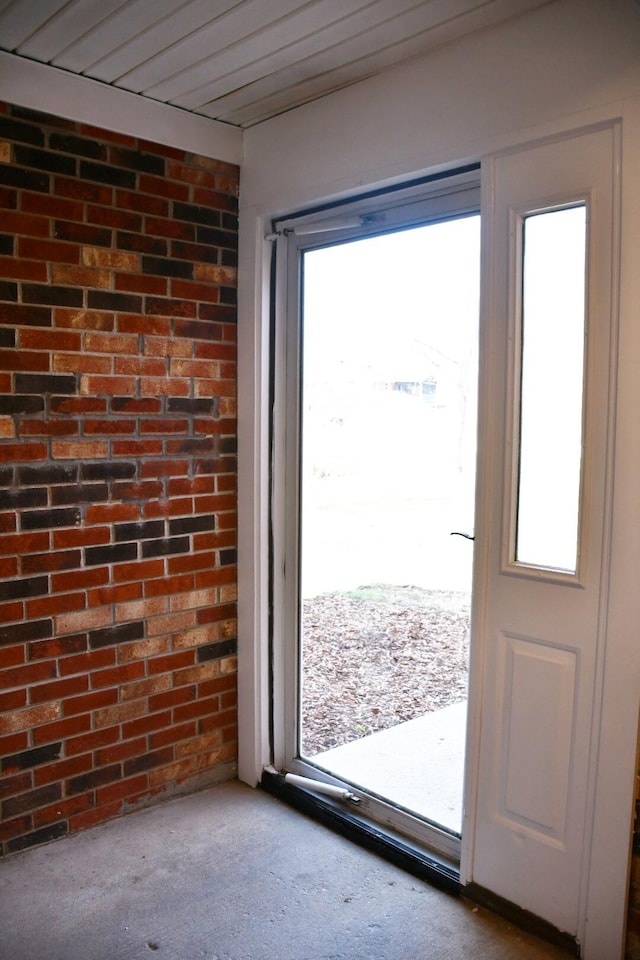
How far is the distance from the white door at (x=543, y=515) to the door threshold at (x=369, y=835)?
165mm

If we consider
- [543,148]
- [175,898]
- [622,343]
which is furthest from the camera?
[175,898]

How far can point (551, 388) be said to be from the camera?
6.83ft

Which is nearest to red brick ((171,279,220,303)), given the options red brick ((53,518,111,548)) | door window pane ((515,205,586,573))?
red brick ((53,518,111,548))

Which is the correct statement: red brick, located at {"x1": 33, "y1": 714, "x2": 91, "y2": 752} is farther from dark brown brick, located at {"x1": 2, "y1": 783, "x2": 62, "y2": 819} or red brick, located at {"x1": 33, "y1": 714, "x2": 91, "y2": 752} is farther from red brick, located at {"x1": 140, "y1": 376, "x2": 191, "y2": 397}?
red brick, located at {"x1": 140, "y1": 376, "x2": 191, "y2": 397}

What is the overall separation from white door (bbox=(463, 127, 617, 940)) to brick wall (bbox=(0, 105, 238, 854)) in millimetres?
1181

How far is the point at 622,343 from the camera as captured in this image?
1.90 m

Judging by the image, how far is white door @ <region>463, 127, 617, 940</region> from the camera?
1.97 m

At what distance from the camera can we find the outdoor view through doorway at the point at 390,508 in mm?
2508

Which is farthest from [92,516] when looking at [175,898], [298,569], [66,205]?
[175,898]

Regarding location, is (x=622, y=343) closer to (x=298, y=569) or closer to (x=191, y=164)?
(x=298, y=569)

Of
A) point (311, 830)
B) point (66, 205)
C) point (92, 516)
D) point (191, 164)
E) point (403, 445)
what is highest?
point (191, 164)

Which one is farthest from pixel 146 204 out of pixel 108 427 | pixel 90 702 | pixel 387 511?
pixel 90 702

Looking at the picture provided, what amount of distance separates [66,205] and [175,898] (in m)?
2.29

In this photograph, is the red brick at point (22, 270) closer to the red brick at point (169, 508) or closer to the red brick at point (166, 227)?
the red brick at point (166, 227)
